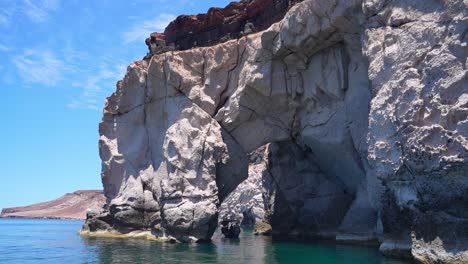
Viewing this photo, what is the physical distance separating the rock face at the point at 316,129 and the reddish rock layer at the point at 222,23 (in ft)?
4.13

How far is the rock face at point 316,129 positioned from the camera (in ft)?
62.5

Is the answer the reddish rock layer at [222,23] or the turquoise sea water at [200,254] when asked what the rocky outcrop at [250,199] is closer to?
the reddish rock layer at [222,23]

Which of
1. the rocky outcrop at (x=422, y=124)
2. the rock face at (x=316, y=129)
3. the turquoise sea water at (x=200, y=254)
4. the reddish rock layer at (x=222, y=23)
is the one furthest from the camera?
the reddish rock layer at (x=222, y=23)

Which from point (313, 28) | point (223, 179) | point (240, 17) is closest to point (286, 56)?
point (313, 28)

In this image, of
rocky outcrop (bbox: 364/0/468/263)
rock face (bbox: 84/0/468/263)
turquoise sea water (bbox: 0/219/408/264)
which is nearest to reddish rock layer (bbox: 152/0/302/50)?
rock face (bbox: 84/0/468/263)

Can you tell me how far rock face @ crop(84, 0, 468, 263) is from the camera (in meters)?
19.1

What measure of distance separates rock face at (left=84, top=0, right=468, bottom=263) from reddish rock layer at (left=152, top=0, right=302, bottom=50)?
4.13 ft

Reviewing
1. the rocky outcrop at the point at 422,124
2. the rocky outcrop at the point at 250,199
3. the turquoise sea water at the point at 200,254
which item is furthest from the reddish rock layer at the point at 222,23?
the rocky outcrop at the point at 250,199

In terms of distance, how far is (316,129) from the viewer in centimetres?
3362

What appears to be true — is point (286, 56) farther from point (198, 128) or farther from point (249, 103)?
point (198, 128)

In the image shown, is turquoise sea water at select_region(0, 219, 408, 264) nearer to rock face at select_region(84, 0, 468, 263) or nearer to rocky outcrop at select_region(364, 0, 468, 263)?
rock face at select_region(84, 0, 468, 263)

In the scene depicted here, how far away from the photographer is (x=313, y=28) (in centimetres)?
2928

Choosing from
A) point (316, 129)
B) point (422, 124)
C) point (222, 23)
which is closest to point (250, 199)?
point (222, 23)

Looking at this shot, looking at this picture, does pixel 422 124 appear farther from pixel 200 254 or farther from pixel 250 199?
pixel 250 199
